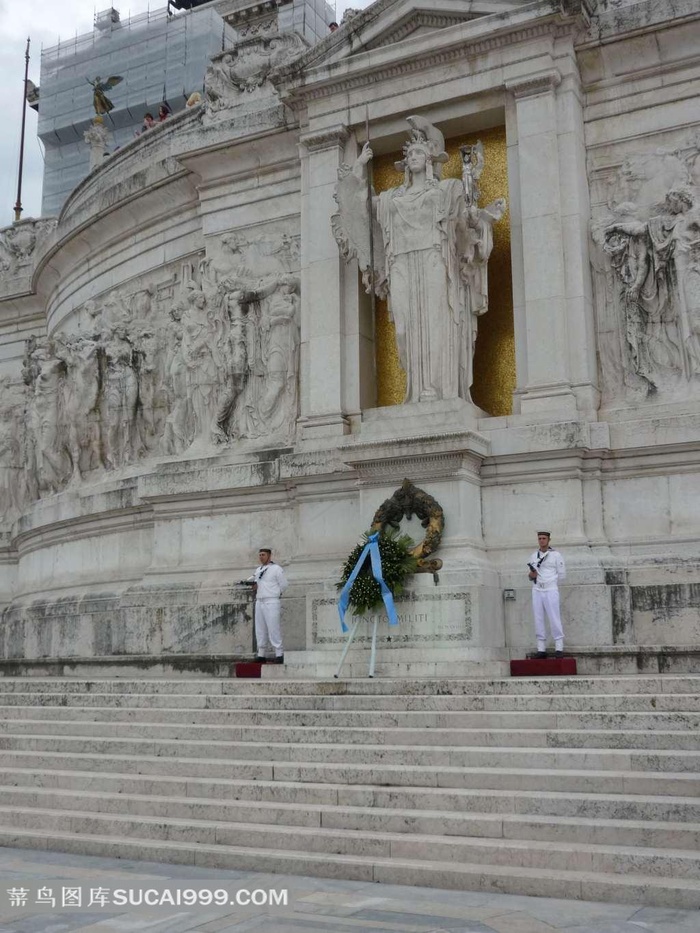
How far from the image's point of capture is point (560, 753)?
33.2 ft

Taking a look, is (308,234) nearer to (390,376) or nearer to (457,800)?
(390,376)

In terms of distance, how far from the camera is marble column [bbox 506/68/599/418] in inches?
635

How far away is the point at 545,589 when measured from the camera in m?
14.2

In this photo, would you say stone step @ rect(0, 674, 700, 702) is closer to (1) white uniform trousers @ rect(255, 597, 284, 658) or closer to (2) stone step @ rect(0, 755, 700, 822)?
(2) stone step @ rect(0, 755, 700, 822)

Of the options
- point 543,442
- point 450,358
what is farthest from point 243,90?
point 543,442

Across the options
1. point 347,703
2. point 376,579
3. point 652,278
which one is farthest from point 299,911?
point 652,278

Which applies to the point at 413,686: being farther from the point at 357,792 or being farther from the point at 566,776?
the point at 566,776

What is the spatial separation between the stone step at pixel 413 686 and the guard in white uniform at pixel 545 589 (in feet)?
5.54

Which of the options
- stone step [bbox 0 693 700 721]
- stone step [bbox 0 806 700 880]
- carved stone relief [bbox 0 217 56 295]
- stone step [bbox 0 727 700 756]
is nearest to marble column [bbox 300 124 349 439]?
stone step [bbox 0 693 700 721]

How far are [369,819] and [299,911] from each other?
1958 millimetres

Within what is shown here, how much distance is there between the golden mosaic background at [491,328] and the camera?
17359 mm

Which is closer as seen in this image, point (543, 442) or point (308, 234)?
point (543, 442)

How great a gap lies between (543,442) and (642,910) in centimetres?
872

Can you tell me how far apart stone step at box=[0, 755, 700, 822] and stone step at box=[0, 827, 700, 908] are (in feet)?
2.77
